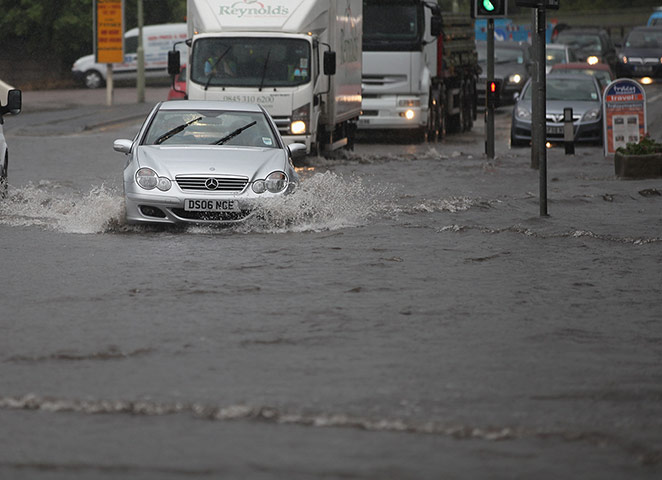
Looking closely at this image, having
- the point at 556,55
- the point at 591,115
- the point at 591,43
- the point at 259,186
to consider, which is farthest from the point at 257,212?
the point at 591,43

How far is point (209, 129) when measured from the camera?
15.4 m

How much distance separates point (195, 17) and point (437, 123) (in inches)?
386

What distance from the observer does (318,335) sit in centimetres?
846

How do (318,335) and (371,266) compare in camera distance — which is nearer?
(318,335)

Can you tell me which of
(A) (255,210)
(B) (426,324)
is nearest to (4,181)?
(A) (255,210)

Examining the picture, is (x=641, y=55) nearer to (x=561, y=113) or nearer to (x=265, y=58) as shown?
(x=561, y=113)

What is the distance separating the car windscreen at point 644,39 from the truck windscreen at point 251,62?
31.0 metres

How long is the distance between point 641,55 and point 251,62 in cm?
3093

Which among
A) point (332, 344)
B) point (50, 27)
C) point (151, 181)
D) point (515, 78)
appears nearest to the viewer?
point (332, 344)

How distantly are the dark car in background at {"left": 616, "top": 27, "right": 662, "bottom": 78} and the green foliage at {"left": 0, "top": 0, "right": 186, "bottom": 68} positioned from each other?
20.3 m

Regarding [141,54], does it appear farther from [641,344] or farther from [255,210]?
[641,344]

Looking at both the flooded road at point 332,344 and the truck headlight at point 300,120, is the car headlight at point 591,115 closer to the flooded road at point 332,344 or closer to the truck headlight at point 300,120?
the truck headlight at point 300,120

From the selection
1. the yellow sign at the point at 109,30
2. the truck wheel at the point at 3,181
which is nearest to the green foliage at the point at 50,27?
the yellow sign at the point at 109,30

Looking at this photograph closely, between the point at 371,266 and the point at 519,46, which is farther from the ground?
the point at 519,46
